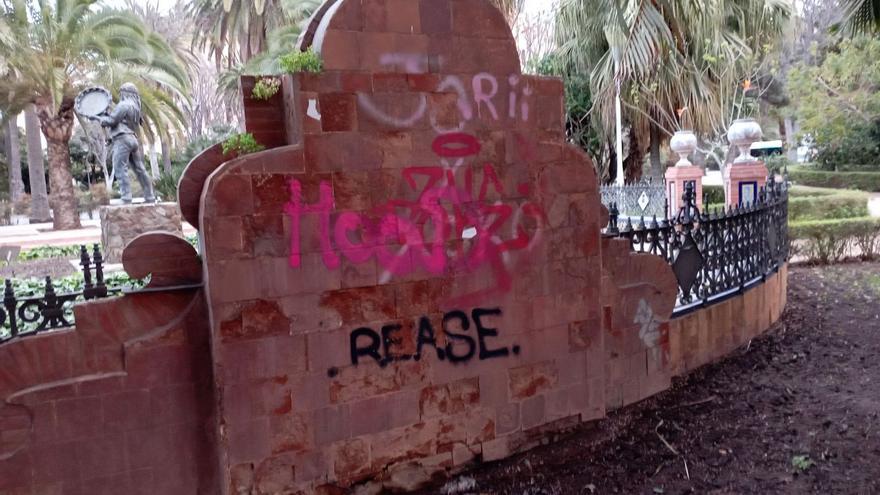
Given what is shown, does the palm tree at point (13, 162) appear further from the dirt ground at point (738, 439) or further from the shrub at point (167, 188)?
the dirt ground at point (738, 439)

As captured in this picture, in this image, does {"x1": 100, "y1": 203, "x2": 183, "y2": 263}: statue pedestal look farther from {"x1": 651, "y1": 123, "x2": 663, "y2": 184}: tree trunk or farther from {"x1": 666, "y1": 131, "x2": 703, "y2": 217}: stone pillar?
{"x1": 651, "y1": 123, "x2": 663, "y2": 184}: tree trunk

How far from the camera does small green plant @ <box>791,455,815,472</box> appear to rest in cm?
449

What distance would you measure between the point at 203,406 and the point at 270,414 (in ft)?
1.39

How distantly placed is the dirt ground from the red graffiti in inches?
54.7

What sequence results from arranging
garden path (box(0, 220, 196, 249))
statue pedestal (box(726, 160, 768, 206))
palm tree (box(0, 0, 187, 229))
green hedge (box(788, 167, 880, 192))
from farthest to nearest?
green hedge (box(788, 167, 880, 192)) → palm tree (box(0, 0, 187, 229)) → garden path (box(0, 220, 196, 249)) → statue pedestal (box(726, 160, 768, 206))

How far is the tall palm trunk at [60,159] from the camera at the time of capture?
65.6 feet

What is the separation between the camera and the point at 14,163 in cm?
3375

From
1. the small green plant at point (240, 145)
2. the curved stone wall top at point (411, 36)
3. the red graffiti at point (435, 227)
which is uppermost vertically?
the curved stone wall top at point (411, 36)

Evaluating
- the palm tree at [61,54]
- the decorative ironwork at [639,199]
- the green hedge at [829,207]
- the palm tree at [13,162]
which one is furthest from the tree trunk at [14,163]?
the green hedge at [829,207]

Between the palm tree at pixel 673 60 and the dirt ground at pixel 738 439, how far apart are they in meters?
10.2

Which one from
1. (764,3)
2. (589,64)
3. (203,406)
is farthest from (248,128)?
(764,3)

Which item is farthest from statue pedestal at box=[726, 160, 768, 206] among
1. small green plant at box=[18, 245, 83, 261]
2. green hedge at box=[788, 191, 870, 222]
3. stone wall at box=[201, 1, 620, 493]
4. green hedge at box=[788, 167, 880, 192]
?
green hedge at box=[788, 167, 880, 192]

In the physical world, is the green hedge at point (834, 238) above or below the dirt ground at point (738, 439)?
above

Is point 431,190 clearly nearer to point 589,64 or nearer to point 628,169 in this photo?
point 589,64
